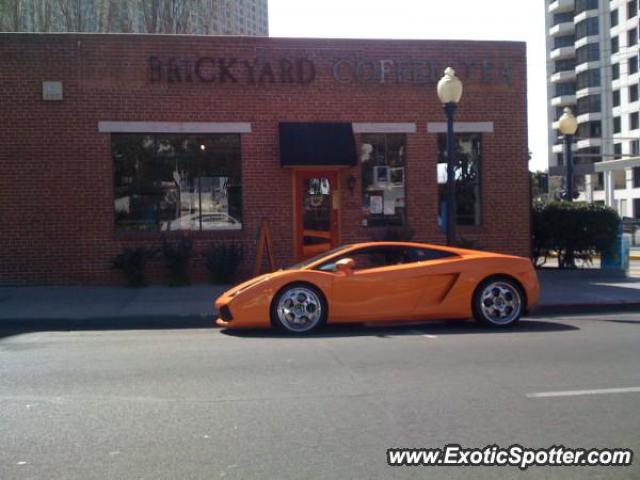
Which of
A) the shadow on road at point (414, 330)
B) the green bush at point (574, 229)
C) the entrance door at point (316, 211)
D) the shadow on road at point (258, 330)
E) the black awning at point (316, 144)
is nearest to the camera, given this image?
the shadow on road at point (414, 330)

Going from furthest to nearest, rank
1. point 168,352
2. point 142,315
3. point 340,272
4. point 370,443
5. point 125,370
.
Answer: point 142,315 < point 340,272 < point 168,352 < point 125,370 < point 370,443

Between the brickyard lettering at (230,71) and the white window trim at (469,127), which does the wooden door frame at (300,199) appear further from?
the white window trim at (469,127)

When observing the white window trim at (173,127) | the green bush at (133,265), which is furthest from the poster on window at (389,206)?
the green bush at (133,265)

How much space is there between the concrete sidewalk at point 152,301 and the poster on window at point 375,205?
Result: 12.4 ft

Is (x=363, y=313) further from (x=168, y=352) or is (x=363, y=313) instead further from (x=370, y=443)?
(x=370, y=443)

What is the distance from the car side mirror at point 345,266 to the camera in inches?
380

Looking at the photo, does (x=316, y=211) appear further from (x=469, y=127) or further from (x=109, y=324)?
(x=109, y=324)

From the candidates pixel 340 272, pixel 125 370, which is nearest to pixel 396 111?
pixel 340 272

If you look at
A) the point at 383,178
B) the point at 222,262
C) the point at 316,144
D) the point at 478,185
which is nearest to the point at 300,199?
the point at 316,144

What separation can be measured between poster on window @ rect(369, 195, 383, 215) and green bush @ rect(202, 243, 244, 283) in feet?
10.3

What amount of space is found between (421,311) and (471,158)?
7.25 m

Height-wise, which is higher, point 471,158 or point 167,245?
point 471,158

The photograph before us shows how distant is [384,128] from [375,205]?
1697 millimetres

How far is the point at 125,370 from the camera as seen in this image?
7.59 m
